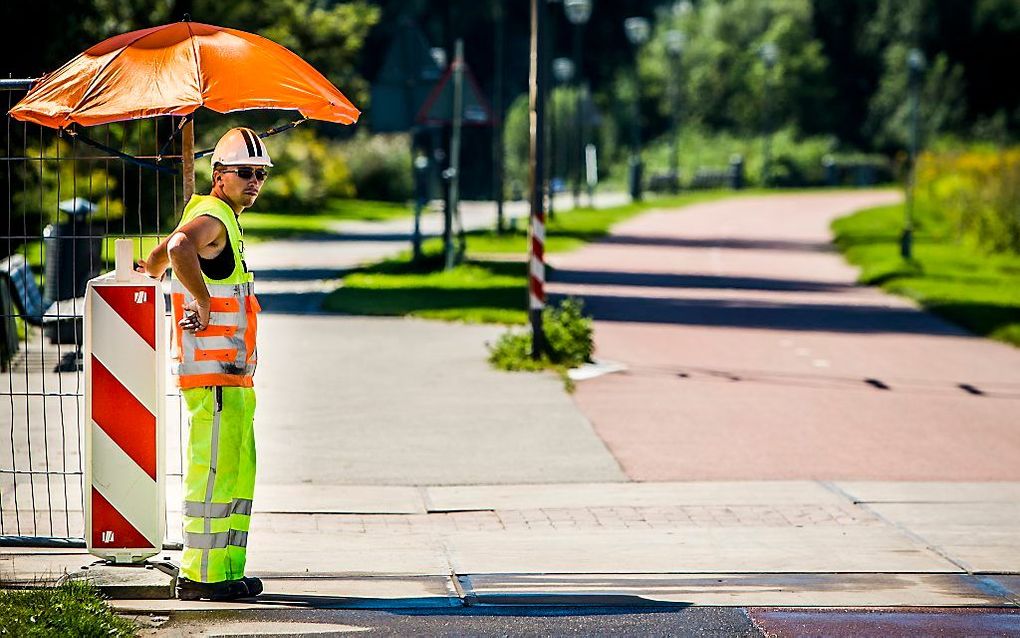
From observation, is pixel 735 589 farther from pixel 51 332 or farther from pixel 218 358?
pixel 51 332

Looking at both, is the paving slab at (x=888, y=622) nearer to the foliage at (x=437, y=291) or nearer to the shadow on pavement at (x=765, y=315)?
the foliage at (x=437, y=291)

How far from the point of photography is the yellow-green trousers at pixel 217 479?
683 cm

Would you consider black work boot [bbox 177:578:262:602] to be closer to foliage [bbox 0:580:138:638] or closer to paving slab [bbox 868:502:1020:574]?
foliage [bbox 0:580:138:638]

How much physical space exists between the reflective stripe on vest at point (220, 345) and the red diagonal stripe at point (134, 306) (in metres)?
0.16

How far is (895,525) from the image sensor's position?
8.98 m

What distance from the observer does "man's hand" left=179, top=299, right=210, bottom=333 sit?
22.1 feet

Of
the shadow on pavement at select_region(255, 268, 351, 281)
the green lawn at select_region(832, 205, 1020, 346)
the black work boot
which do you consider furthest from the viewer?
the shadow on pavement at select_region(255, 268, 351, 281)

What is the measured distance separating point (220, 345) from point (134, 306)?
1.42 feet

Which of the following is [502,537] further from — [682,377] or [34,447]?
[682,377]

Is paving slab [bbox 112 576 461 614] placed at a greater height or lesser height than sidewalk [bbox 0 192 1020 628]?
greater

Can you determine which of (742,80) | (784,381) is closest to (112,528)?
(784,381)

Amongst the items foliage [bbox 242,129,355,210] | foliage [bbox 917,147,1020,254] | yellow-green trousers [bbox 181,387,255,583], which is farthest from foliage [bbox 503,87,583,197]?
yellow-green trousers [bbox 181,387,255,583]

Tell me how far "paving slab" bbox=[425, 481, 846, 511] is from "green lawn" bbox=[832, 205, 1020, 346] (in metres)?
9.40

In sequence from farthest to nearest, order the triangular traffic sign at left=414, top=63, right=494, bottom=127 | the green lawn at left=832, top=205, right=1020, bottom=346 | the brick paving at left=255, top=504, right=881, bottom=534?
the triangular traffic sign at left=414, top=63, right=494, bottom=127, the green lawn at left=832, top=205, right=1020, bottom=346, the brick paving at left=255, top=504, right=881, bottom=534
